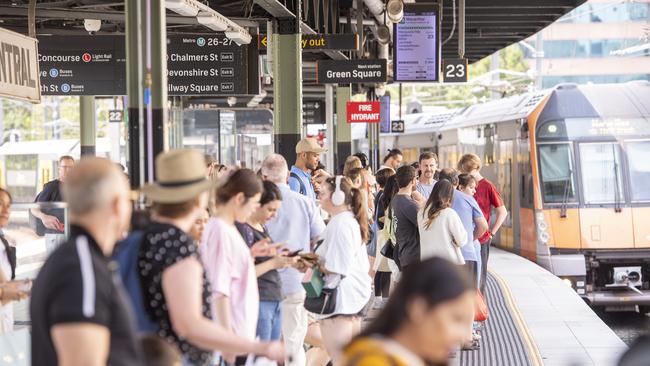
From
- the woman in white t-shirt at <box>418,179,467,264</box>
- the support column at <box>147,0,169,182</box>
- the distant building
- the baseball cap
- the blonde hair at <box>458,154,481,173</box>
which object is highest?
the distant building

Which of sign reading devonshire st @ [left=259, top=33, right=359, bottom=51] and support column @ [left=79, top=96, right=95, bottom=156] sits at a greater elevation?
sign reading devonshire st @ [left=259, top=33, right=359, bottom=51]

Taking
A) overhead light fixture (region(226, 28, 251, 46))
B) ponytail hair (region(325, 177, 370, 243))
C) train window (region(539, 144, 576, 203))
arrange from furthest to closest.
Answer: train window (region(539, 144, 576, 203)) < overhead light fixture (region(226, 28, 251, 46)) < ponytail hair (region(325, 177, 370, 243))

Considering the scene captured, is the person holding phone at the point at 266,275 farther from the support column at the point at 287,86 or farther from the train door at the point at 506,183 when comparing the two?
the train door at the point at 506,183

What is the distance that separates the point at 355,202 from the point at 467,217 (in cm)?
298

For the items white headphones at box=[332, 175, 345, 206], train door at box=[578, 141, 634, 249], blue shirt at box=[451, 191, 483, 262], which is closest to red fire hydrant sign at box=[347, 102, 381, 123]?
train door at box=[578, 141, 634, 249]

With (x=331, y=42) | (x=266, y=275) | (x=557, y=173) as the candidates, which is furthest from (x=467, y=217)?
(x=557, y=173)

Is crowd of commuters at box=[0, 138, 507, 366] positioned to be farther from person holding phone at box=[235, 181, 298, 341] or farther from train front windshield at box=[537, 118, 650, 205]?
train front windshield at box=[537, 118, 650, 205]

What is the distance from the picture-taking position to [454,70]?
71.7 feet

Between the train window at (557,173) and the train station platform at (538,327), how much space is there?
1.15m

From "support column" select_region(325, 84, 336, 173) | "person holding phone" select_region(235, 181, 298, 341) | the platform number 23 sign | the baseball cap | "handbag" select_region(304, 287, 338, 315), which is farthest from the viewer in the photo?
"support column" select_region(325, 84, 336, 173)

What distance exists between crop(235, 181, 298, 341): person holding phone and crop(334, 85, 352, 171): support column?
60.2ft

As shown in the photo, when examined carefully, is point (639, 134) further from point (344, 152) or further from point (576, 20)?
point (576, 20)

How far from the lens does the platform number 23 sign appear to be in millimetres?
21781

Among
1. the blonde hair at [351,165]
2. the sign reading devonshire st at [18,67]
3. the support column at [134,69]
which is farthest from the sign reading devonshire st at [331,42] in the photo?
the support column at [134,69]
